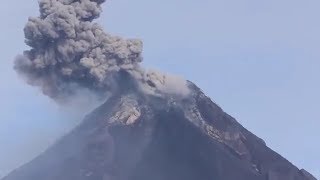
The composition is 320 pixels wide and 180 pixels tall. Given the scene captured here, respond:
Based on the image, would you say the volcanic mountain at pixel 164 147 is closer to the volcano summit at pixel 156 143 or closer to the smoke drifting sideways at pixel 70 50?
the volcano summit at pixel 156 143

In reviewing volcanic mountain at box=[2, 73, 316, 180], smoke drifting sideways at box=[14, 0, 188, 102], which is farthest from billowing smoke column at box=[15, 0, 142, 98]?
volcanic mountain at box=[2, 73, 316, 180]

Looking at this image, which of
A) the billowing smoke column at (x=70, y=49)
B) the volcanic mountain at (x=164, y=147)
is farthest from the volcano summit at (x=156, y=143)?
the billowing smoke column at (x=70, y=49)

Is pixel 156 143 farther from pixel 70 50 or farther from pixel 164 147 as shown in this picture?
pixel 70 50

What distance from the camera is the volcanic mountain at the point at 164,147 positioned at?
53.8 m

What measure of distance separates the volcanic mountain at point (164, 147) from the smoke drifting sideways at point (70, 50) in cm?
741

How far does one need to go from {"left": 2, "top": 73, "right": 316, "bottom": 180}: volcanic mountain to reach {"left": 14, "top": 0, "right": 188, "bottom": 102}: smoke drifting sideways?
24.3 ft

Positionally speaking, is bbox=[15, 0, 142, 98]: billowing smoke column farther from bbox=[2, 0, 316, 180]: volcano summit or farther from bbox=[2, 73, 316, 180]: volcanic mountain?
bbox=[2, 73, 316, 180]: volcanic mountain

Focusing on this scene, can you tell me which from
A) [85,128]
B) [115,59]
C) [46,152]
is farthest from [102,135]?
[115,59]

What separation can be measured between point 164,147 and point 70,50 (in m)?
16.6

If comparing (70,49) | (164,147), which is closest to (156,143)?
(164,147)

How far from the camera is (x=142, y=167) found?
54062 millimetres

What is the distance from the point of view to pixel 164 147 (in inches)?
2254

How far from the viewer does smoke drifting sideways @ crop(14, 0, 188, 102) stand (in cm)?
4272

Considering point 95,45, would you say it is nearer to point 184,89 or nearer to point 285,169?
point 184,89
